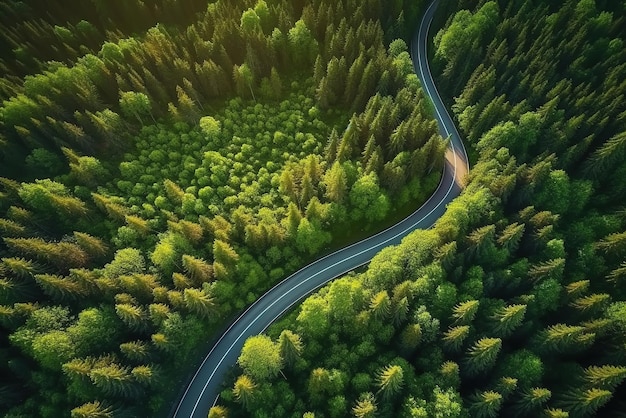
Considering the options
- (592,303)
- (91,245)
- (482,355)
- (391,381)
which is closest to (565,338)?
(592,303)

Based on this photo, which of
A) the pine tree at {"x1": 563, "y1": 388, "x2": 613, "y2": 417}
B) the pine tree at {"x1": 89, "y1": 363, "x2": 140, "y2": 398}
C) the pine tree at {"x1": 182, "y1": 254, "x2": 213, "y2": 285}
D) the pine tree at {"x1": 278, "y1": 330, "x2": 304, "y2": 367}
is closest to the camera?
the pine tree at {"x1": 563, "y1": 388, "x2": 613, "y2": 417}

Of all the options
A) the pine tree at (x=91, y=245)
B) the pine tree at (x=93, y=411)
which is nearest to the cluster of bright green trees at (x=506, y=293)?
the pine tree at (x=93, y=411)

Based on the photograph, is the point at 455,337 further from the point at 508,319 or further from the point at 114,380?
the point at 114,380

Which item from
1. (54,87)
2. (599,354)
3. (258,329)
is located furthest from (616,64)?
(54,87)

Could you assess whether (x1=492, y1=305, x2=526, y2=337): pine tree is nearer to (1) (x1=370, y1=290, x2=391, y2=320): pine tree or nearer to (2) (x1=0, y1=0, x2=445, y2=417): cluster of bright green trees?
(1) (x1=370, y1=290, x2=391, y2=320): pine tree

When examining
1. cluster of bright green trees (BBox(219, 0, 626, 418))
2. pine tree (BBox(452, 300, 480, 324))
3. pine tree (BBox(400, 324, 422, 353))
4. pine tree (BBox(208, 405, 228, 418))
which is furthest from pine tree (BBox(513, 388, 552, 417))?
pine tree (BBox(208, 405, 228, 418))

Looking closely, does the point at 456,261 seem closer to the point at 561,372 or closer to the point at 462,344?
the point at 462,344

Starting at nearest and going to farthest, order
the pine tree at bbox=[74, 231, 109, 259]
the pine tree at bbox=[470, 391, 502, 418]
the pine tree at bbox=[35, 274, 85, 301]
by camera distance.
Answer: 1. the pine tree at bbox=[470, 391, 502, 418]
2. the pine tree at bbox=[35, 274, 85, 301]
3. the pine tree at bbox=[74, 231, 109, 259]
